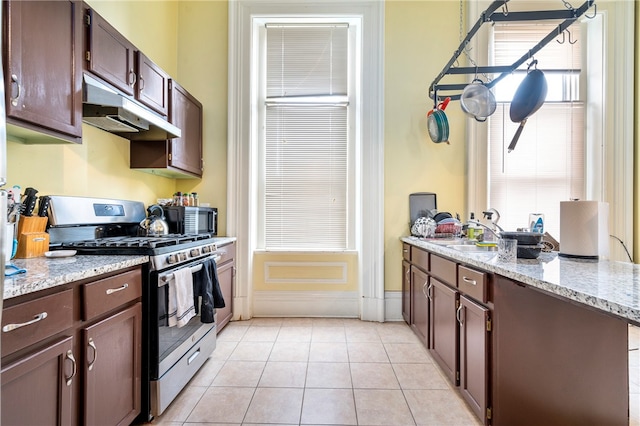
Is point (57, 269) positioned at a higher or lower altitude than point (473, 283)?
higher

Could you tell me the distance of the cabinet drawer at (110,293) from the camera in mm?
1187

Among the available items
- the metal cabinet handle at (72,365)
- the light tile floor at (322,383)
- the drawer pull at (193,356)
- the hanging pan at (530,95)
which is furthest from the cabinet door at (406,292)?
the metal cabinet handle at (72,365)

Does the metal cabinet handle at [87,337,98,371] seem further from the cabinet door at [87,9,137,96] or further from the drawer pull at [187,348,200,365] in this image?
the cabinet door at [87,9,137,96]

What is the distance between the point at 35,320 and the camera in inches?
38.5

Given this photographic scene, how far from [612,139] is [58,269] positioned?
4.37 m

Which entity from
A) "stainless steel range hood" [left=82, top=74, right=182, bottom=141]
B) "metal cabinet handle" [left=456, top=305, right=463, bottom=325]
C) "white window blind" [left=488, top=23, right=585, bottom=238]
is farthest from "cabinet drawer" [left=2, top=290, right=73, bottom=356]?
"white window blind" [left=488, top=23, right=585, bottom=238]

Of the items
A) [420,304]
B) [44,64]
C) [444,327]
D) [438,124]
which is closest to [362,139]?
[438,124]

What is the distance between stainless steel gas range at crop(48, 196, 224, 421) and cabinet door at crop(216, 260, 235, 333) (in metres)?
0.34

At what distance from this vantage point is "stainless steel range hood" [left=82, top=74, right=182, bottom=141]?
1.63 m

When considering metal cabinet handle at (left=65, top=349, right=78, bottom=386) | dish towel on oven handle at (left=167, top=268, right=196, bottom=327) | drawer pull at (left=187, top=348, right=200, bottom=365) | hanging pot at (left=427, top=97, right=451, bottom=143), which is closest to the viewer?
metal cabinet handle at (left=65, top=349, right=78, bottom=386)

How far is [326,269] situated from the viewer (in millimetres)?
3209

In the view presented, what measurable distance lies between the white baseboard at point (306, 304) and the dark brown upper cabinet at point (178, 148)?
145cm

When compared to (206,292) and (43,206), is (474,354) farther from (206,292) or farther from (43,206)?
(43,206)

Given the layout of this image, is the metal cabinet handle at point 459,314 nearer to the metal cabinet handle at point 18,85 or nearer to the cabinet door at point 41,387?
the cabinet door at point 41,387
